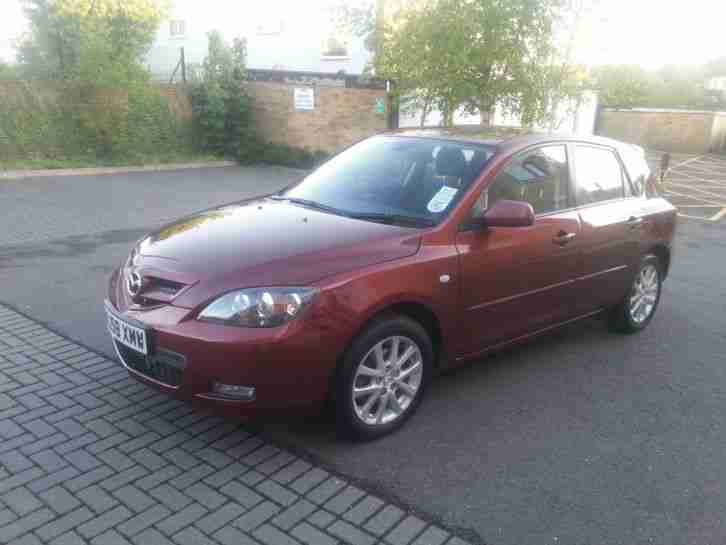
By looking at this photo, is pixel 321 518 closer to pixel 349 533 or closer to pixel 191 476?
pixel 349 533

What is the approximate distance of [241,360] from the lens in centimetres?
332

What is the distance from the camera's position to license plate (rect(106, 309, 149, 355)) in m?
3.55

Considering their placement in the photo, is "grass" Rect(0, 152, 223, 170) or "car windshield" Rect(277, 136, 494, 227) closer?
"car windshield" Rect(277, 136, 494, 227)

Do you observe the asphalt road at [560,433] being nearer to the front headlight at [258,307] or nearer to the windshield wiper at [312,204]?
the front headlight at [258,307]

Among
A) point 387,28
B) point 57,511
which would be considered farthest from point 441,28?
point 57,511

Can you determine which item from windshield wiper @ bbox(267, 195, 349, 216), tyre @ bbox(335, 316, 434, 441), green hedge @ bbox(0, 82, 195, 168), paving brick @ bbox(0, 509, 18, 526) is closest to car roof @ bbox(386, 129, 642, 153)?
windshield wiper @ bbox(267, 195, 349, 216)

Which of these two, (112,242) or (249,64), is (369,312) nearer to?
(112,242)

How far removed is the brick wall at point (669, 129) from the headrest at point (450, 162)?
79.9 ft

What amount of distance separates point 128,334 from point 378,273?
1370 mm

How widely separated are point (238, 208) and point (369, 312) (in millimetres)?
1497

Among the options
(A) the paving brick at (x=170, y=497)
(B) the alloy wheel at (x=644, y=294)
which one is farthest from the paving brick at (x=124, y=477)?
(B) the alloy wheel at (x=644, y=294)

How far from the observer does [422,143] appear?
4.80 meters

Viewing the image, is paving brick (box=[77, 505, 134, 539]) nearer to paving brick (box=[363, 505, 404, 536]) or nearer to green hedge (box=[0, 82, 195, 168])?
paving brick (box=[363, 505, 404, 536])

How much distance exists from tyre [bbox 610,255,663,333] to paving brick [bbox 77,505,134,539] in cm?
417
